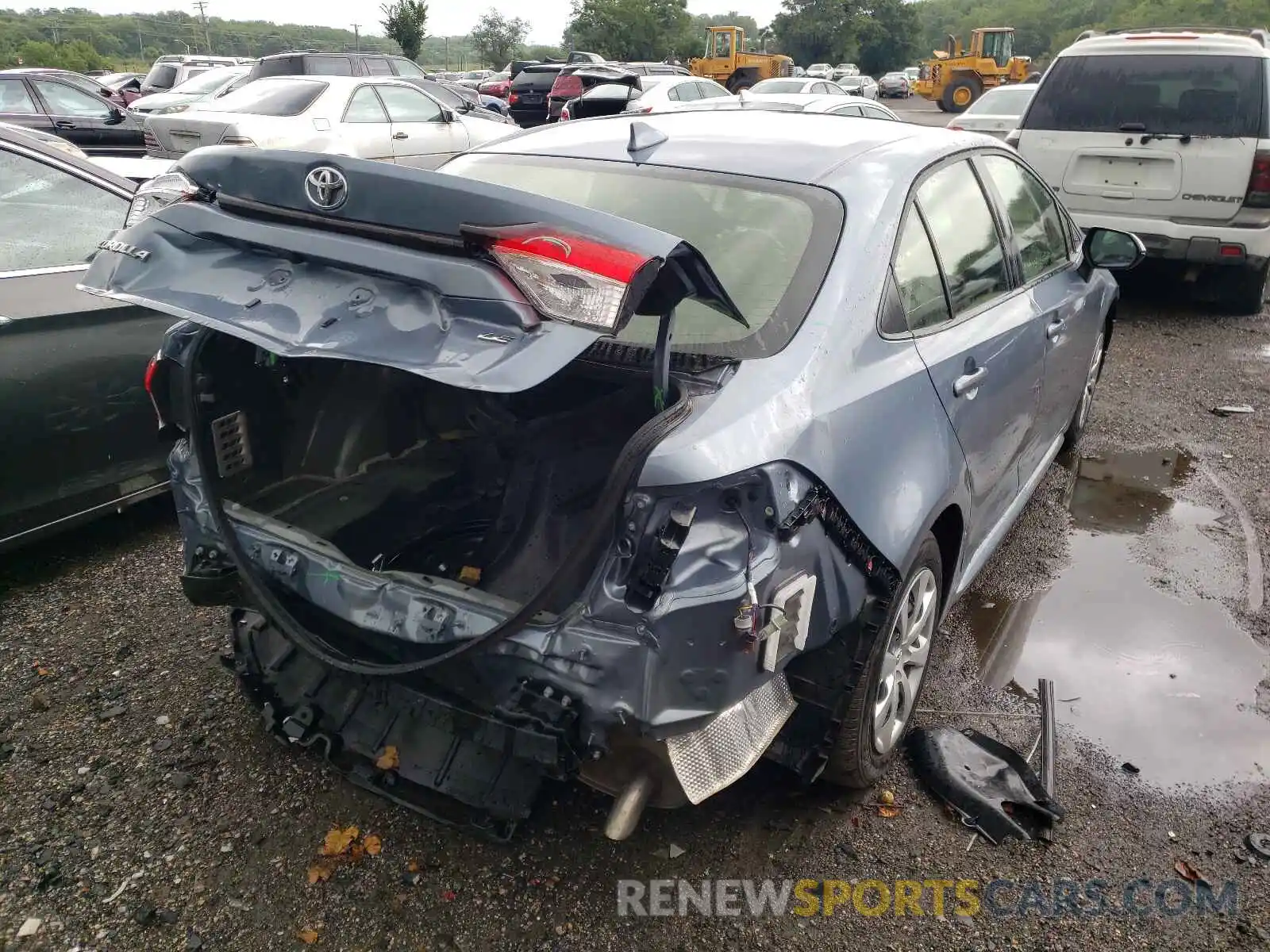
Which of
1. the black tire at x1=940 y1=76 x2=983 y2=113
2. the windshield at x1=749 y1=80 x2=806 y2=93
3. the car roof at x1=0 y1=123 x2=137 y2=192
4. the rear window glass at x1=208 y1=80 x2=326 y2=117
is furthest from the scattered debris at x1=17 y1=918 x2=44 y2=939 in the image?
the black tire at x1=940 y1=76 x2=983 y2=113

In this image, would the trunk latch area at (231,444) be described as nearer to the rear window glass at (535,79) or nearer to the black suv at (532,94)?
the black suv at (532,94)

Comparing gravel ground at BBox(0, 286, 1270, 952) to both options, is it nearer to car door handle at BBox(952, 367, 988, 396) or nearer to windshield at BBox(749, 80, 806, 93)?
car door handle at BBox(952, 367, 988, 396)

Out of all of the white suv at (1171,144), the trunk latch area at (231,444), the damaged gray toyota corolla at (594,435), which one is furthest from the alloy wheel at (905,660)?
the white suv at (1171,144)

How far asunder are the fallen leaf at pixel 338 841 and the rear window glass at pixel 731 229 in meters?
1.50

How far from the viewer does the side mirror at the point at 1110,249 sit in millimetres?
4262

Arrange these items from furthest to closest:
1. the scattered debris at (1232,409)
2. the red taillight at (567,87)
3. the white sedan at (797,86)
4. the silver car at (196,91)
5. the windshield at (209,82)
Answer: the red taillight at (567,87) → the white sedan at (797,86) → the windshield at (209,82) → the silver car at (196,91) → the scattered debris at (1232,409)

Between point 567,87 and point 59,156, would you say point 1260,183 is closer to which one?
point 59,156

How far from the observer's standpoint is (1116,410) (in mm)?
5770

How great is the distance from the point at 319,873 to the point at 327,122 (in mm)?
9514

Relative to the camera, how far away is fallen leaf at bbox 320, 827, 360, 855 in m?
2.43

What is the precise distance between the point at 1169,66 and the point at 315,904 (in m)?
8.13

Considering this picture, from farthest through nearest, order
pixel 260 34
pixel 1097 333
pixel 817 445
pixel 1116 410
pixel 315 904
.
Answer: pixel 260 34 < pixel 1116 410 < pixel 1097 333 < pixel 315 904 < pixel 817 445

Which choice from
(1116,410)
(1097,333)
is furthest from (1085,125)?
(1097,333)

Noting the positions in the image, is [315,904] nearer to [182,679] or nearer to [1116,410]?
[182,679]
